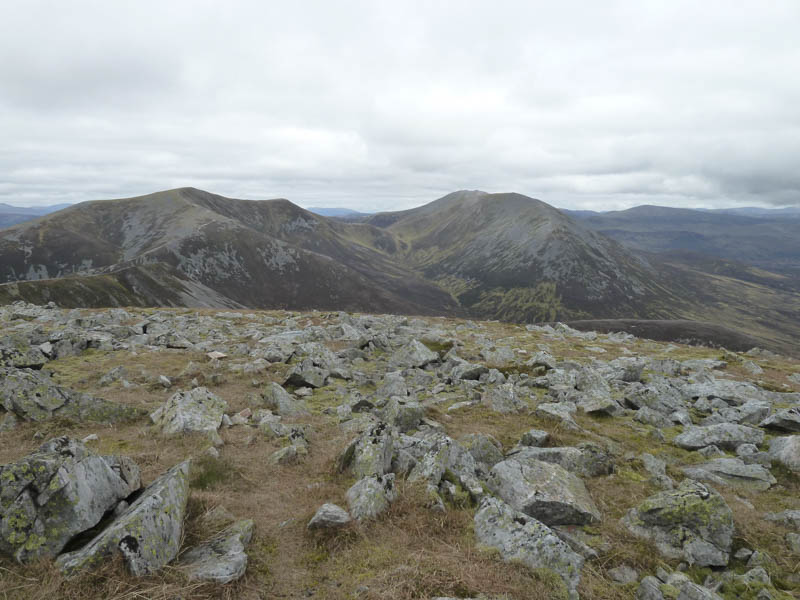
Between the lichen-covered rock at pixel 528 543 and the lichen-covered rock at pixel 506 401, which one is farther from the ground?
the lichen-covered rock at pixel 528 543

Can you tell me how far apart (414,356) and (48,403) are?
20.9 metres

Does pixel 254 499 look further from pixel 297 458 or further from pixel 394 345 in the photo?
pixel 394 345

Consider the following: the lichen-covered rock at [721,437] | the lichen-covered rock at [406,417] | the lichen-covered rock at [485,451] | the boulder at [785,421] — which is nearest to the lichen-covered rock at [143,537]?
the lichen-covered rock at [485,451]

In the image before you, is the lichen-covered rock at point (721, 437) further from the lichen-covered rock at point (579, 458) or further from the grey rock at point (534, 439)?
the grey rock at point (534, 439)

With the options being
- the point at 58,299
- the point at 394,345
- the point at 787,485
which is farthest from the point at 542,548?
the point at 58,299

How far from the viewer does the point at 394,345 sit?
34.8m

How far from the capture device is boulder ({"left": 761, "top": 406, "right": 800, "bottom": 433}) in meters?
16.1

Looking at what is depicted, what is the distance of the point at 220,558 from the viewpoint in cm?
761

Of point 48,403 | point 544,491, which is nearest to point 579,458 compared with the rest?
point 544,491

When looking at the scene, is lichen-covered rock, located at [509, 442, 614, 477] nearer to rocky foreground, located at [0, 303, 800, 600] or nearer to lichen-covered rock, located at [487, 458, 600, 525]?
rocky foreground, located at [0, 303, 800, 600]

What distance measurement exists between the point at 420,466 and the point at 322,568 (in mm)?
4254

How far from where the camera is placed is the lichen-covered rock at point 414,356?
94.4ft

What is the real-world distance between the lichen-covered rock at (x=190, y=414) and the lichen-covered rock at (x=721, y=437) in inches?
754

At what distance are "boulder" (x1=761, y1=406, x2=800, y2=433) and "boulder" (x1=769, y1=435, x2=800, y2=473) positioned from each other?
252 centimetres
